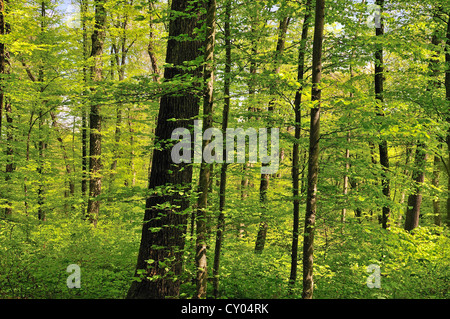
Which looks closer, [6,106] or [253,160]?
[253,160]

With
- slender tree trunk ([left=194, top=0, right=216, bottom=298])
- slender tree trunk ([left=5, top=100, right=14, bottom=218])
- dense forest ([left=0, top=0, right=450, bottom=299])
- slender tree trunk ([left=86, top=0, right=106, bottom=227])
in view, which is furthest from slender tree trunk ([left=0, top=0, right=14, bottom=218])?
slender tree trunk ([left=194, top=0, right=216, bottom=298])

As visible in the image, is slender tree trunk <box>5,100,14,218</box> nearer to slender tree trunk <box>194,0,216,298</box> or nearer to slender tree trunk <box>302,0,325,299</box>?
slender tree trunk <box>194,0,216,298</box>

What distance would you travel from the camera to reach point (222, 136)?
4.88 m

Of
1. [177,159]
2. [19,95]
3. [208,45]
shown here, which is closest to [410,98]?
[208,45]

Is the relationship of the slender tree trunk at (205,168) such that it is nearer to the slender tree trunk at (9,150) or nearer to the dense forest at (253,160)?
the dense forest at (253,160)

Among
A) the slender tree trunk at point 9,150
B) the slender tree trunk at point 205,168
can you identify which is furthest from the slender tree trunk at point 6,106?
the slender tree trunk at point 205,168

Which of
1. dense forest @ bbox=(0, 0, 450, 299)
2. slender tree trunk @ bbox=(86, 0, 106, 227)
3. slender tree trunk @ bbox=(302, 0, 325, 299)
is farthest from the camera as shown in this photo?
slender tree trunk @ bbox=(86, 0, 106, 227)

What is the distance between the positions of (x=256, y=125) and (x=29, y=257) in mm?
6333

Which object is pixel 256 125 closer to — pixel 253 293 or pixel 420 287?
pixel 253 293

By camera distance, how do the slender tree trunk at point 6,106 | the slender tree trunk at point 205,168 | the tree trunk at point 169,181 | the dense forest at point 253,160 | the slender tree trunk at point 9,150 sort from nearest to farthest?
1. the slender tree trunk at point 205,168
2. the dense forest at point 253,160
3. the tree trunk at point 169,181
4. the slender tree trunk at point 6,106
5. the slender tree trunk at point 9,150

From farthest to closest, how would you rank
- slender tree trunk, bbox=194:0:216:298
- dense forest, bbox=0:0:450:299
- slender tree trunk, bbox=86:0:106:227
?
1. slender tree trunk, bbox=86:0:106:227
2. dense forest, bbox=0:0:450:299
3. slender tree trunk, bbox=194:0:216:298

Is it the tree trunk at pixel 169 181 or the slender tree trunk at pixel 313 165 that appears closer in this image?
the slender tree trunk at pixel 313 165

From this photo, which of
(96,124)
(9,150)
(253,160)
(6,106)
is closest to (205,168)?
(253,160)

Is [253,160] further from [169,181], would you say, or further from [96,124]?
[96,124]
